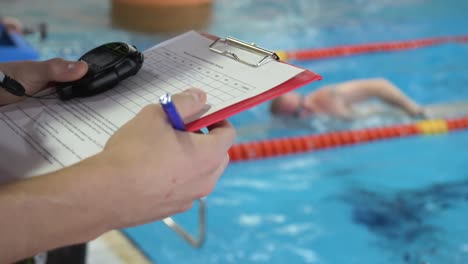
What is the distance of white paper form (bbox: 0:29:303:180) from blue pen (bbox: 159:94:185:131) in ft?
0.13

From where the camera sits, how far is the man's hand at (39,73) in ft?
2.34

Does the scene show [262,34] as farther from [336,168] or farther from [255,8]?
[336,168]

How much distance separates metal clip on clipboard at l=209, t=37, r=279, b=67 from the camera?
69 centimetres

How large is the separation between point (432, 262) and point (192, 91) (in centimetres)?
113

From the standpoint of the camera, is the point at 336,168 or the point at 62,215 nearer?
the point at 62,215

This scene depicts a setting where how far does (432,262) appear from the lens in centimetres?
149

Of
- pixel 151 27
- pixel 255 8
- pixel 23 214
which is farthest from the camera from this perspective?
pixel 255 8

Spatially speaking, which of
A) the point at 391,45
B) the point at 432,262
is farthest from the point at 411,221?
the point at 391,45

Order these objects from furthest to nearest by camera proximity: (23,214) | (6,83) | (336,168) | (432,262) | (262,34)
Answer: (262,34) < (336,168) < (432,262) < (6,83) < (23,214)

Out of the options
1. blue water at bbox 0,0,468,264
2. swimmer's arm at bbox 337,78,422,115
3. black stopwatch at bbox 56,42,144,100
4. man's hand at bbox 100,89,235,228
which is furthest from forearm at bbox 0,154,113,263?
swimmer's arm at bbox 337,78,422,115

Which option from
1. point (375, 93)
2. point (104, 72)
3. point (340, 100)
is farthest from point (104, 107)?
point (375, 93)

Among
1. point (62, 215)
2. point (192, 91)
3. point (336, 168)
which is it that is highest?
point (192, 91)

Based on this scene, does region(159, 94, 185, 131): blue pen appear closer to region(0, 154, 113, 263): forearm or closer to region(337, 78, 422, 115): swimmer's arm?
region(0, 154, 113, 263): forearm

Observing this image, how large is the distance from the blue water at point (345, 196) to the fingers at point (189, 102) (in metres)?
1.02
